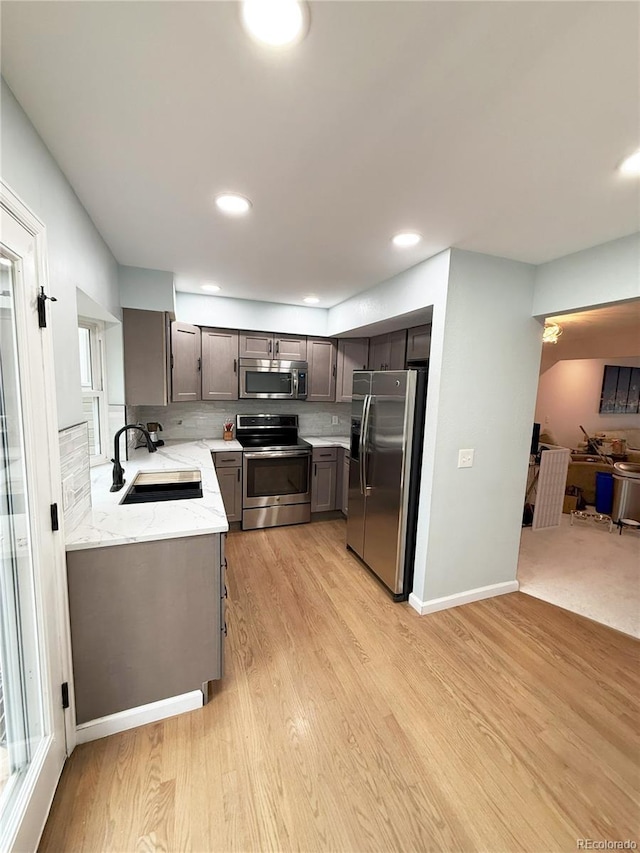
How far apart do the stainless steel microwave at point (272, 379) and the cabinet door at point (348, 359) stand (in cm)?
45

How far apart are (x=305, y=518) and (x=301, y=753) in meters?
2.42

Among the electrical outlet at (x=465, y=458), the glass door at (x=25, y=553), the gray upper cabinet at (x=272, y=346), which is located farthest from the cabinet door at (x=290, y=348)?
the glass door at (x=25, y=553)

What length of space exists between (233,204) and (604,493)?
569 centimetres

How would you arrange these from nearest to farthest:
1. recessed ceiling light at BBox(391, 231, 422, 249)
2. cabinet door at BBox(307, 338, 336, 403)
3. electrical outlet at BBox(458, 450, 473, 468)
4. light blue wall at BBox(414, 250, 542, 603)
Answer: recessed ceiling light at BBox(391, 231, 422, 249) → light blue wall at BBox(414, 250, 542, 603) → electrical outlet at BBox(458, 450, 473, 468) → cabinet door at BBox(307, 338, 336, 403)

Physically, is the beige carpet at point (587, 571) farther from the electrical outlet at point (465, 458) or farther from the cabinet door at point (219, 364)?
the cabinet door at point (219, 364)

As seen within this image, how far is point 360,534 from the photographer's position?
299cm

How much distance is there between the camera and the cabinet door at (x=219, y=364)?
3.53 metres

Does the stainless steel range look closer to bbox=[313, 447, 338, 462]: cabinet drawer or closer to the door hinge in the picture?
bbox=[313, 447, 338, 462]: cabinet drawer

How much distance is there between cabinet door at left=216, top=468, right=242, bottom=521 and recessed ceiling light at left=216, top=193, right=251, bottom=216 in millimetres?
2392

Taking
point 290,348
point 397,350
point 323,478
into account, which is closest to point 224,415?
point 290,348

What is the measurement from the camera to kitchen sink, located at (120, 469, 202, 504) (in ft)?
6.31

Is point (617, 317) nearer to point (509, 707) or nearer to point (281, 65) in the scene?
point (509, 707)

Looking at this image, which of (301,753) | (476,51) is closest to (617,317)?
(476,51)

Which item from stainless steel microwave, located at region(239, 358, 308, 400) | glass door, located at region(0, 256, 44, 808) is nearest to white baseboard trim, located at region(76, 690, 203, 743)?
glass door, located at region(0, 256, 44, 808)
